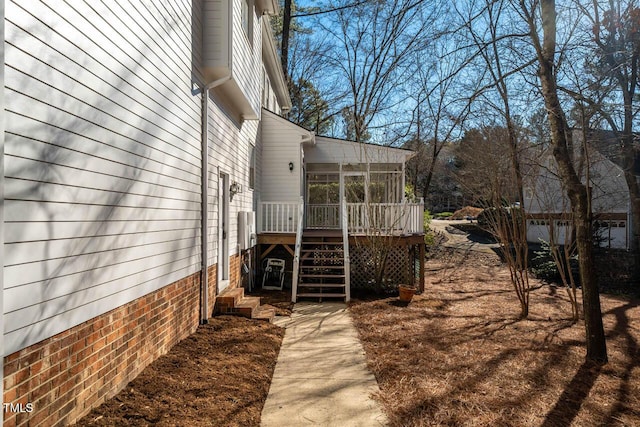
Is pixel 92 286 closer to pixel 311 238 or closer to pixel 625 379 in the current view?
pixel 625 379

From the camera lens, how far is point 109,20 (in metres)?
3.06

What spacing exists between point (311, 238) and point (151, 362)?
19.8ft

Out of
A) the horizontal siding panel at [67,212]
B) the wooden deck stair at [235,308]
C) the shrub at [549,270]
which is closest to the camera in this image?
the horizontal siding panel at [67,212]

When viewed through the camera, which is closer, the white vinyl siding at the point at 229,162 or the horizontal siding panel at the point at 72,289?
the horizontal siding panel at the point at 72,289

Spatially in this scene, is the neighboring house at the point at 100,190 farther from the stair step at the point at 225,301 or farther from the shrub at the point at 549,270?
the shrub at the point at 549,270

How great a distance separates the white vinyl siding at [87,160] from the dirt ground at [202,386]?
2.63ft

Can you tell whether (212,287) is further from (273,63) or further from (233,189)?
(273,63)

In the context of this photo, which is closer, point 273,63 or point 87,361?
point 87,361

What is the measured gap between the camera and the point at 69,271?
256 centimetres

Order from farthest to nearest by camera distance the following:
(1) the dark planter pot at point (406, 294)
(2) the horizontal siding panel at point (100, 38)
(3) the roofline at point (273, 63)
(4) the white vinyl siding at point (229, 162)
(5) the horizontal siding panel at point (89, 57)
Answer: (3) the roofline at point (273, 63) < (1) the dark planter pot at point (406, 294) < (4) the white vinyl siding at point (229, 162) < (2) the horizontal siding panel at point (100, 38) < (5) the horizontal siding panel at point (89, 57)

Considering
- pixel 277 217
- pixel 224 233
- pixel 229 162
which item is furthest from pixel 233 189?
pixel 277 217

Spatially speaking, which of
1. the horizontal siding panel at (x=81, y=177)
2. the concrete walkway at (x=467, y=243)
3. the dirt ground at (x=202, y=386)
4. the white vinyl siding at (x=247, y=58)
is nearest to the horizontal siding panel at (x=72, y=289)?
the horizontal siding panel at (x=81, y=177)

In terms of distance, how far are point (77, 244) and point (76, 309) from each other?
1.52ft

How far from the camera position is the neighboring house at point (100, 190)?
2.16 m
